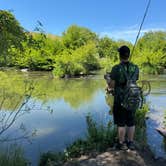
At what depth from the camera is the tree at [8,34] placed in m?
4.34

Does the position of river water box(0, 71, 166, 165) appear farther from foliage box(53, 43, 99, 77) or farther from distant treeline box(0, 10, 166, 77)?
foliage box(53, 43, 99, 77)

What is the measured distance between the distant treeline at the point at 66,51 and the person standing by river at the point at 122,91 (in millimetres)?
1288

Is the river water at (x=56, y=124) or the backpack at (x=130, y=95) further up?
the backpack at (x=130, y=95)

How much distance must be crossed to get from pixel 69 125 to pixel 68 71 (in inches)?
848

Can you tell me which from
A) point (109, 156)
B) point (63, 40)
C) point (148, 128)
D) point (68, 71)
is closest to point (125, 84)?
point (109, 156)

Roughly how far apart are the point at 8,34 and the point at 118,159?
2299mm

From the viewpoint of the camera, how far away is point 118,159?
4.70 meters

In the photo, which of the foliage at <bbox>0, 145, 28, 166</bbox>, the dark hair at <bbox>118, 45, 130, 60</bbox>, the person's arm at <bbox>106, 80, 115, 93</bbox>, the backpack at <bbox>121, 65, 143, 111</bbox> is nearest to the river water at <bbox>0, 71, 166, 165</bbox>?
the foliage at <bbox>0, 145, 28, 166</bbox>

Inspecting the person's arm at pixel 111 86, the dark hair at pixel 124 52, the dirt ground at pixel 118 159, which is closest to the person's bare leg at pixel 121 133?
the dirt ground at pixel 118 159

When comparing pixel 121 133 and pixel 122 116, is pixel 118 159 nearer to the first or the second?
pixel 121 133

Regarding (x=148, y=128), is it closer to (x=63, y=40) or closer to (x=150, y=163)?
(x=150, y=163)

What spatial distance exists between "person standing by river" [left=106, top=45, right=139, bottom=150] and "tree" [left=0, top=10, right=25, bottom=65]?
4.62 ft

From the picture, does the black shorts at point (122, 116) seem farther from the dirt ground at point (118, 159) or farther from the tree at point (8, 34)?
the tree at point (8, 34)

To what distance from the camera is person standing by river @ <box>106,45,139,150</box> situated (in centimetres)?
473
